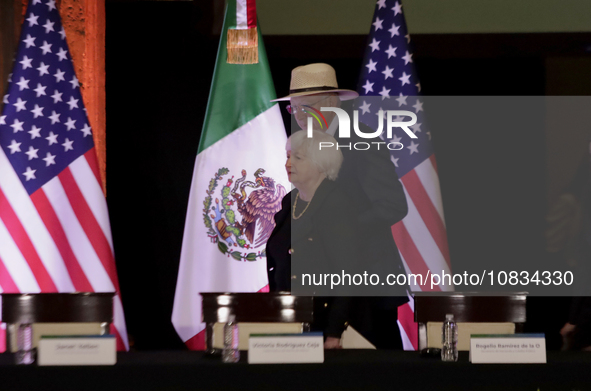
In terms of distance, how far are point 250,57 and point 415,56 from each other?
1009 mm

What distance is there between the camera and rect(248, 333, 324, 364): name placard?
133 cm

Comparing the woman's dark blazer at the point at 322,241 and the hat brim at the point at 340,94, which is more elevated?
the hat brim at the point at 340,94

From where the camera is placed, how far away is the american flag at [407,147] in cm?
281

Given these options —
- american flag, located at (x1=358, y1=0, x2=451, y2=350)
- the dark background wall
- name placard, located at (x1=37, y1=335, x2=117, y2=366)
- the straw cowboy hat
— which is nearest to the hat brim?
the straw cowboy hat

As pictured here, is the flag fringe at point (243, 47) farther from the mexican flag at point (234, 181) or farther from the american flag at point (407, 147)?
the american flag at point (407, 147)

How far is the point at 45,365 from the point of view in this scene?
50.6 inches

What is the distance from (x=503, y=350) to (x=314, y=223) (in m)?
0.90

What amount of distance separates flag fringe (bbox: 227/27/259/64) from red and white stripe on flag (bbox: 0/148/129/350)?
0.93 m

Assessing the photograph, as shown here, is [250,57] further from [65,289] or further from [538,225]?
[538,225]

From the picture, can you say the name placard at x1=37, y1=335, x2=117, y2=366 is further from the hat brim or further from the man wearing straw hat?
the hat brim

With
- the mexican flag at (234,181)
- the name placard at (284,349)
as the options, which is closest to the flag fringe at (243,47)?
the mexican flag at (234,181)

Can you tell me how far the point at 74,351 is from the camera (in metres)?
1.30

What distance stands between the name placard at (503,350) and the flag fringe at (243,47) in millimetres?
1990

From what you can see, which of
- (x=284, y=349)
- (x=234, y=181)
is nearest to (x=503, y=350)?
(x=284, y=349)
